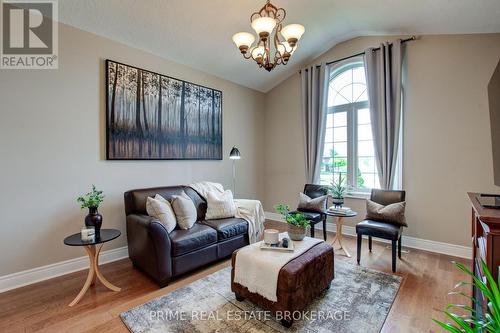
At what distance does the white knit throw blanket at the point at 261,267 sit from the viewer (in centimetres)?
194

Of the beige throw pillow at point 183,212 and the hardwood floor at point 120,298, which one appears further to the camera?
the beige throw pillow at point 183,212

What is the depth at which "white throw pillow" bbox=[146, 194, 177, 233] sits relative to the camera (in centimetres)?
277

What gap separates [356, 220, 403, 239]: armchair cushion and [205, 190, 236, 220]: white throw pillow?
69.5 inches

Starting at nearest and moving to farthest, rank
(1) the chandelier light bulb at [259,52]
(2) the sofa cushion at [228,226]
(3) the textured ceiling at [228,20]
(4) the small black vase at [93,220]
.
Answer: (4) the small black vase at [93,220] < (1) the chandelier light bulb at [259,52] < (3) the textured ceiling at [228,20] < (2) the sofa cushion at [228,226]

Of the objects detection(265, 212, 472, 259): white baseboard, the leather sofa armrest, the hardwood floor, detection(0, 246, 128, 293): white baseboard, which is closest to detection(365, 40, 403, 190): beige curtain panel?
detection(265, 212, 472, 259): white baseboard

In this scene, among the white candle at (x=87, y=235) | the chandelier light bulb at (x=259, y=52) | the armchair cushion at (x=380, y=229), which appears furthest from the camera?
the armchair cushion at (x=380, y=229)

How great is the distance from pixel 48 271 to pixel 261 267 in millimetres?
2509

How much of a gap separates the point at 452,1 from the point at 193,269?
424 cm

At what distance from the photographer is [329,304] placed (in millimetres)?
2211

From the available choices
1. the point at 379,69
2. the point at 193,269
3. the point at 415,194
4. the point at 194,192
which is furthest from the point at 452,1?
the point at 193,269

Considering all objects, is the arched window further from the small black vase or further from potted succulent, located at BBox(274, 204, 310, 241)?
the small black vase

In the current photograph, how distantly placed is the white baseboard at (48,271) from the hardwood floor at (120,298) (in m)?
0.09

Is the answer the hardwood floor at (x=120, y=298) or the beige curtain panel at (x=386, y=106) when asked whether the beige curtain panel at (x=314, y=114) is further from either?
the hardwood floor at (x=120, y=298)

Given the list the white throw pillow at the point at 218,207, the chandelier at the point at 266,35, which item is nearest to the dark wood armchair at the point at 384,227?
the white throw pillow at the point at 218,207
